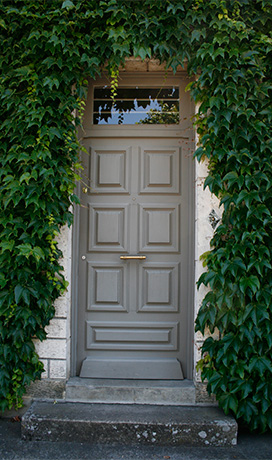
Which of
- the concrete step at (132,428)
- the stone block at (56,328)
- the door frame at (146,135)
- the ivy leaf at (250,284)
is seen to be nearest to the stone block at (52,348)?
the stone block at (56,328)

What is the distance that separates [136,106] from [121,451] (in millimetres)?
2779

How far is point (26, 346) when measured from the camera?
10.1 ft

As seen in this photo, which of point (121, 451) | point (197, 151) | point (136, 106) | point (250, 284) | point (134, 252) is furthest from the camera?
point (136, 106)

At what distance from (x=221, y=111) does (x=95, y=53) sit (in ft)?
3.71

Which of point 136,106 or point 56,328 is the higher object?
point 136,106

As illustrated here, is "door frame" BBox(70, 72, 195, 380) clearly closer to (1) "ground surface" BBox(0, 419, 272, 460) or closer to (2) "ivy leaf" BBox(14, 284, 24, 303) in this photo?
(2) "ivy leaf" BBox(14, 284, 24, 303)

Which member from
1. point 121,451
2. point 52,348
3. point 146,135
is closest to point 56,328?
point 52,348

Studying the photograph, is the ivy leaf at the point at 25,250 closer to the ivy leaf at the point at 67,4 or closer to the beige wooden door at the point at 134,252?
the beige wooden door at the point at 134,252

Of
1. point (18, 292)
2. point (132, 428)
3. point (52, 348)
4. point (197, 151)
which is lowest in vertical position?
point (132, 428)

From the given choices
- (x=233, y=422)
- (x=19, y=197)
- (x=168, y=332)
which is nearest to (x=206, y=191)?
(x=168, y=332)

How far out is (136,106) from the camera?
3.56 m

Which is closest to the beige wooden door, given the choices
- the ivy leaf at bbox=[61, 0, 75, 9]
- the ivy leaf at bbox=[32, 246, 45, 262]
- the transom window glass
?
the transom window glass

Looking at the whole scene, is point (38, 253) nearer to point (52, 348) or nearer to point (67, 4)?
point (52, 348)

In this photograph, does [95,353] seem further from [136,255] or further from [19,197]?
[19,197]
